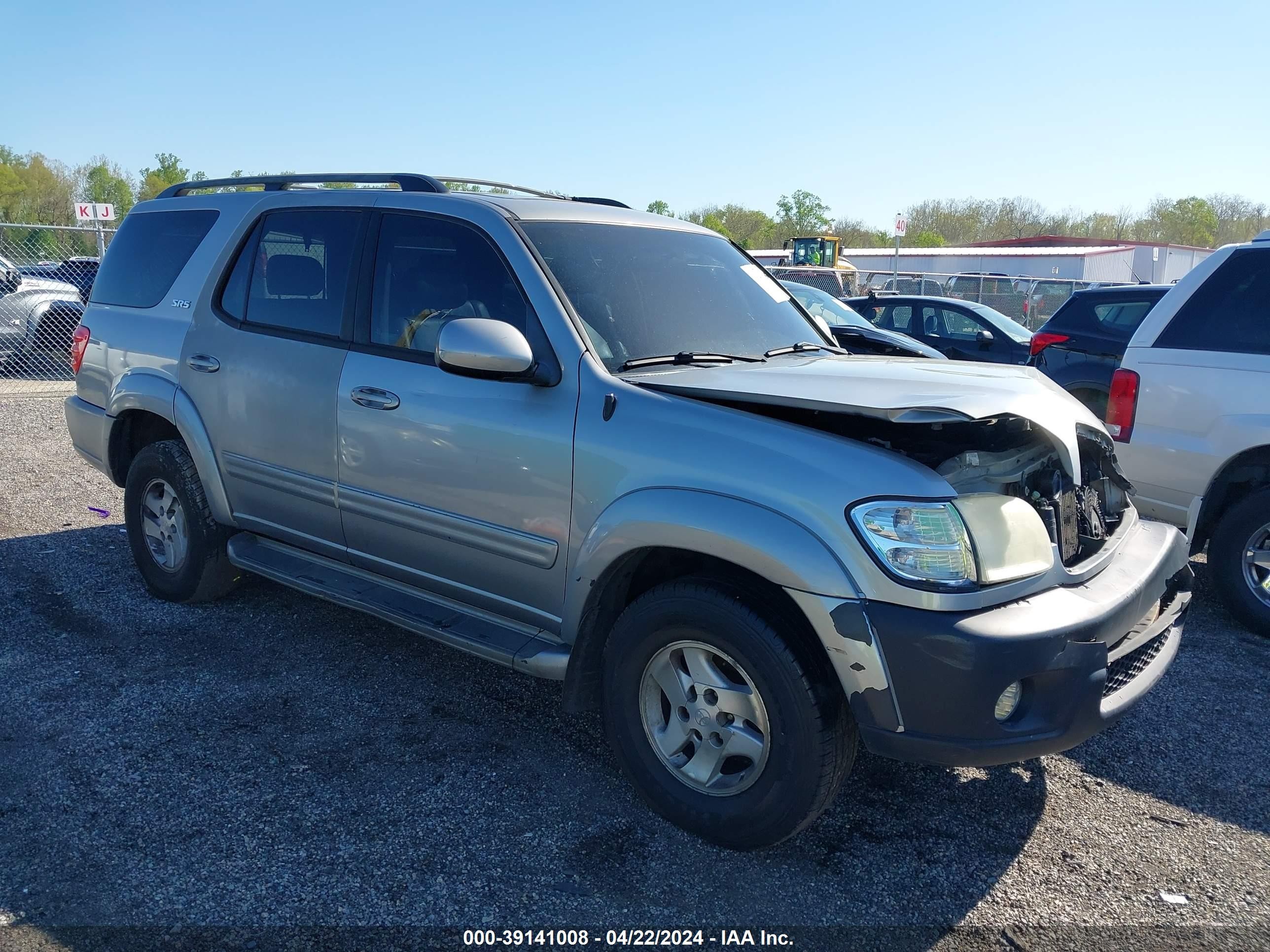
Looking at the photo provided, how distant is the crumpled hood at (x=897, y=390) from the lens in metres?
2.76

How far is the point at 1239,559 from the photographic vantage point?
4969mm

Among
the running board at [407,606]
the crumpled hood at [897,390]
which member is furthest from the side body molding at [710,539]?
the crumpled hood at [897,390]

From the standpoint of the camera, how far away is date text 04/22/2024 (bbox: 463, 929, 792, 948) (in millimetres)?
2596

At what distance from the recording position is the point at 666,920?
106 inches

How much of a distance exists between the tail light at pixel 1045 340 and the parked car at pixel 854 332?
81 cm

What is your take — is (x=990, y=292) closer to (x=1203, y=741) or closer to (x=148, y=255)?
(x=1203, y=741)

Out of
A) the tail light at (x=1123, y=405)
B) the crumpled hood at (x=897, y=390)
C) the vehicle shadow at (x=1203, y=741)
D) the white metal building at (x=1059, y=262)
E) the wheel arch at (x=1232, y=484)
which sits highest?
the white metal building at (x=1059, y=262)

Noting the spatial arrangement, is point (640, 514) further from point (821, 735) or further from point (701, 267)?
point (701, 267)

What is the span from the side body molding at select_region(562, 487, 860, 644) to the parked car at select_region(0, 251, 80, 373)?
13086mm

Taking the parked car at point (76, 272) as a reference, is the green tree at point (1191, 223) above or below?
above

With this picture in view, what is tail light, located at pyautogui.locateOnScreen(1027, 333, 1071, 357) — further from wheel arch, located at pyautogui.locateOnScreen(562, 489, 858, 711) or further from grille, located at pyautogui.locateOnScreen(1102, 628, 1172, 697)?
wheel arch, located at pyautogui.locateOnScreen(562, 489, 858, 711)

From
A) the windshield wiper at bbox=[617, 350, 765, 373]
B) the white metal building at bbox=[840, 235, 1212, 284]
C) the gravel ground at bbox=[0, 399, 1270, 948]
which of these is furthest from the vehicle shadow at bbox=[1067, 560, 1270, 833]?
the white metal building at bbox=[840, 235, 1212, 284]

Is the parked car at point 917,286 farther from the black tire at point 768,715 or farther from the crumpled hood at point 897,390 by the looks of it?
the black tire at point 768,715

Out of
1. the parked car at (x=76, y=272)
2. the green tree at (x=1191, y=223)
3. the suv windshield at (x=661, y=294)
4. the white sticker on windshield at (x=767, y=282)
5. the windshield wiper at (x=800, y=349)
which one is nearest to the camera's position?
the suv windshield at (x=661, y=294)
